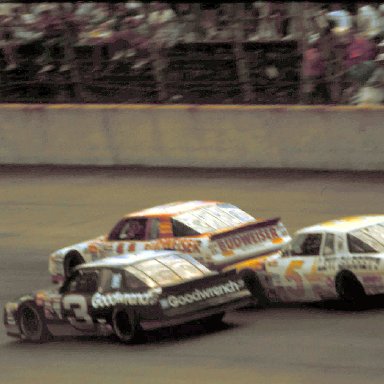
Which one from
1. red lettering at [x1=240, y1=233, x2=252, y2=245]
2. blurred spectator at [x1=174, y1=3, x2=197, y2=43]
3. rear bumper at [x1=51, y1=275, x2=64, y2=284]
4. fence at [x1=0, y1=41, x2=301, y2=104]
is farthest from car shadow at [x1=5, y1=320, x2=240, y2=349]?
blurred spectator at [x1=174, y1=3, x2=197, y2=43]

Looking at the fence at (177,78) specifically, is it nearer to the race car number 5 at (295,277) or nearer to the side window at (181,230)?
the side window at (181,230)

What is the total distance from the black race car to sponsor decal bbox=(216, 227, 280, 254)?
47.6 inches

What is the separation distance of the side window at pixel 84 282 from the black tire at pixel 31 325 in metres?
0.52

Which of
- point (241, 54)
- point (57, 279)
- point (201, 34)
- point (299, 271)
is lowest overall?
point (57, 279)

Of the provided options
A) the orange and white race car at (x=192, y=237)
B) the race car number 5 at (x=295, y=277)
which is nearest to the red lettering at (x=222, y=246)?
the orange and white race car at (x=192, y=237)

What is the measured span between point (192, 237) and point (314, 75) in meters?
8.37

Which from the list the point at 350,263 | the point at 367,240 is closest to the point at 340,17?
the point at 367,240

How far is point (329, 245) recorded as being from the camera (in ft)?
45.6

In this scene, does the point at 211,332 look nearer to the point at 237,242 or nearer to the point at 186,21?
the point at 237,242

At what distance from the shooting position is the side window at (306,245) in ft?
46.3

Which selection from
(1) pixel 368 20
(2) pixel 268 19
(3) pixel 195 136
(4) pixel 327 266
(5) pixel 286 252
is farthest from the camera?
(3) pixel 195 136

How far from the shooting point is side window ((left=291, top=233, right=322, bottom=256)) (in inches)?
556

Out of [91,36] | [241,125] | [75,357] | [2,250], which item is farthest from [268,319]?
[91,36]

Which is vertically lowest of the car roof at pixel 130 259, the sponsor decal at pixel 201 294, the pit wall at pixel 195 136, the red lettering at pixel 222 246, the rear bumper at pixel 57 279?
the pit wall at pixel 195 136
